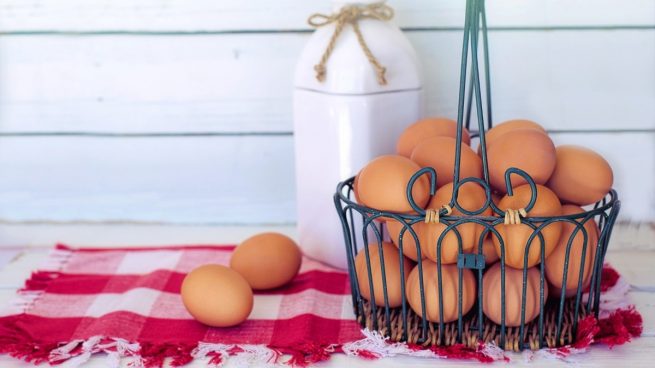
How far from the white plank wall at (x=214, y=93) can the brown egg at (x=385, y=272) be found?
405mm

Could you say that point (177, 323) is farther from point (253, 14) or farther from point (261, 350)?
point (253, 14)

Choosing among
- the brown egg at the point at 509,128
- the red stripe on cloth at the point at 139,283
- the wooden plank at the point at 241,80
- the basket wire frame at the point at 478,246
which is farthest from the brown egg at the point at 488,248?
the wooden plank at the point at 241,80

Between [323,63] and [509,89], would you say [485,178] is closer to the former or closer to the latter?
[323,63]

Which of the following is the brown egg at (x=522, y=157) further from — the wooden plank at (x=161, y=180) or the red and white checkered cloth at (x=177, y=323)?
the wooden plank at (x=161, y=180)

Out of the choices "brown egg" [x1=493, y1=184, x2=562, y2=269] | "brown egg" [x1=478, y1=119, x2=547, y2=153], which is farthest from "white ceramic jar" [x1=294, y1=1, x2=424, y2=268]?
"brown egg" [x1=493, y1=184, x2=562, y2=269]

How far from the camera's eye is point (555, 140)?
1254mm

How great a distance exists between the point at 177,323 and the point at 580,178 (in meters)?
0.46

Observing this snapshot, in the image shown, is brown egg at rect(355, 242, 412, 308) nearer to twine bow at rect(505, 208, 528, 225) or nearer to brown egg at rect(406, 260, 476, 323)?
brown egg at rect(406, 260, 476, 323)

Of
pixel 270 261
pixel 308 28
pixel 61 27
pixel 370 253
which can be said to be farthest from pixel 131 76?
pixel 370 253

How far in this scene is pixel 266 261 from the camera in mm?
998

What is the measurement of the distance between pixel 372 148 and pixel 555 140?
1.19 feet

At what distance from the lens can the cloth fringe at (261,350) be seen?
0.82 metres

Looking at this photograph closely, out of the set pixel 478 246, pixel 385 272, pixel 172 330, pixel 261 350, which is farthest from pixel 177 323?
pixel 478 246

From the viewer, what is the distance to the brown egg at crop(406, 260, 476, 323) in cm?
83
